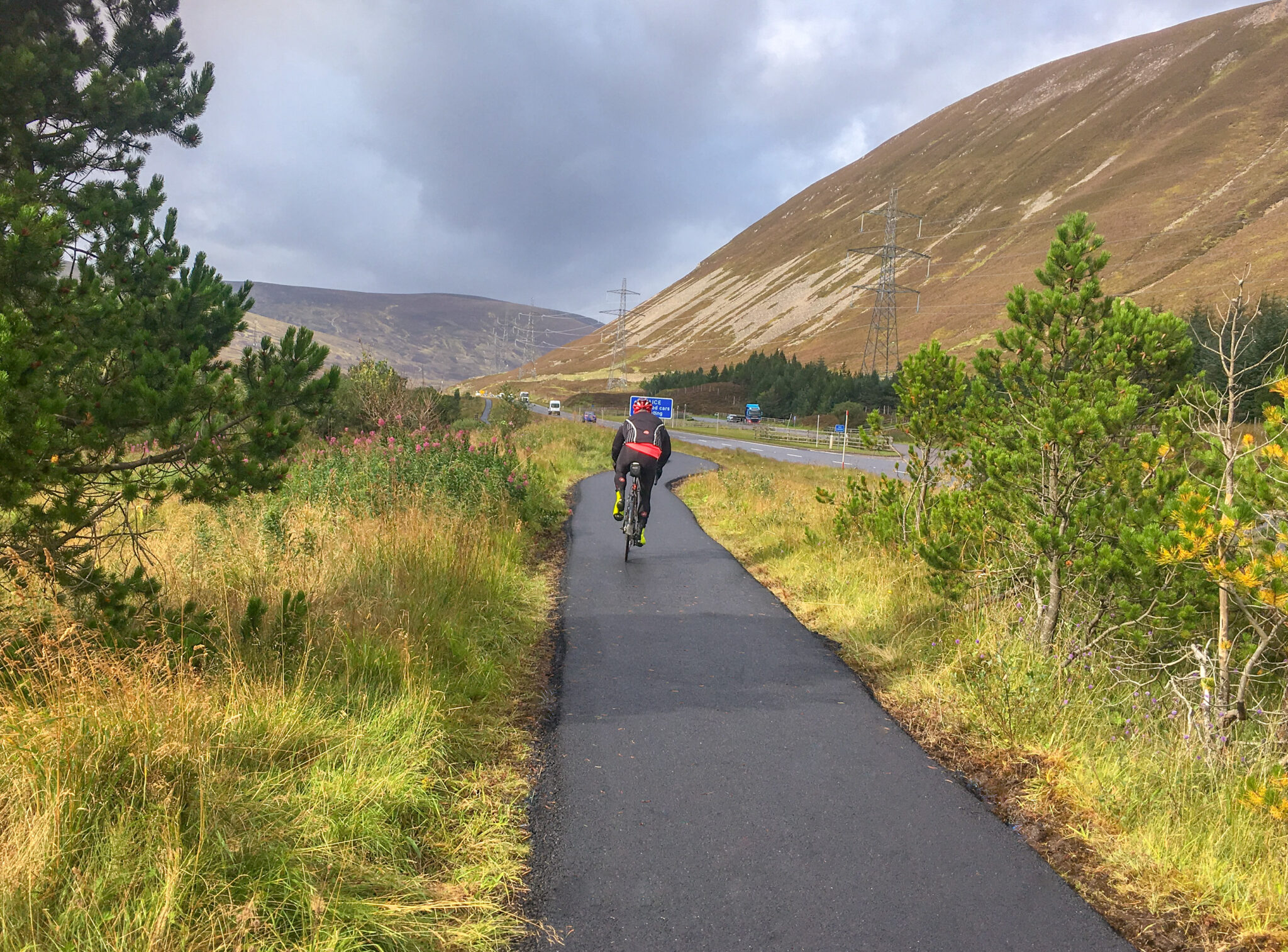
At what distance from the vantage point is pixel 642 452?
33.5 ft

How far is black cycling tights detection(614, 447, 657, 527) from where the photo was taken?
1011 centimetres

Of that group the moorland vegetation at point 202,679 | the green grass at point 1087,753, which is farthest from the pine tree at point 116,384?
the green grass at point 1087,753

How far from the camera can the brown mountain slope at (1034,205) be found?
8731 cm

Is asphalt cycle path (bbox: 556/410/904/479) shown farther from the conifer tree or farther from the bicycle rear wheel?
the conifer tree

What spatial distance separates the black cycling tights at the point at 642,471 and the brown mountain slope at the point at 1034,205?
72397 mm

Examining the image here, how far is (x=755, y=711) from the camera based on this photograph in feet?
16.2

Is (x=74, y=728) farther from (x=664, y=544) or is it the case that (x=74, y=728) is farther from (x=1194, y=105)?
(x=1194, y=105)

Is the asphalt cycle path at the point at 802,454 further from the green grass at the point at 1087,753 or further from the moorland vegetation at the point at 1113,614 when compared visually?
the moorland vegetation at the point at 1113,614

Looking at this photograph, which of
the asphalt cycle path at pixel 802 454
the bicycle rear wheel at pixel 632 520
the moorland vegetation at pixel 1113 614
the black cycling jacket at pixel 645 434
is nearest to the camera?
the moorland vegetation at pixel 1113 614

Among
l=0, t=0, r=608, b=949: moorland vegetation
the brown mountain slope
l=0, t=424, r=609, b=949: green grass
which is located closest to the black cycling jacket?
l=0, t=0, r=608, b=949: moorland vegetation

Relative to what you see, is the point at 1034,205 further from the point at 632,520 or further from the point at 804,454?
the point at 632,520

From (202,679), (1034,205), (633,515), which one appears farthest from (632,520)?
(1034,205)

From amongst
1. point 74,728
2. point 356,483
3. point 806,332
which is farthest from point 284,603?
point 806,332

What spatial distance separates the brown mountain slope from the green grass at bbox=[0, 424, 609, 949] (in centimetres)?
7769
